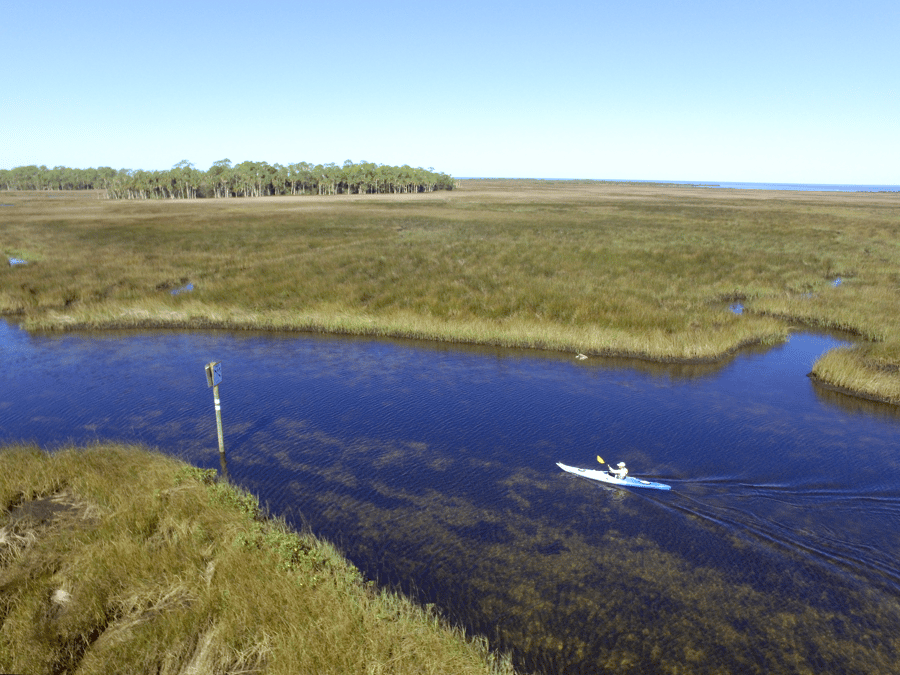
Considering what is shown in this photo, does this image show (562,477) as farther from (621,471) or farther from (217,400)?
(217,400)

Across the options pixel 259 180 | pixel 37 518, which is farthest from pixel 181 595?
pixel 259 180

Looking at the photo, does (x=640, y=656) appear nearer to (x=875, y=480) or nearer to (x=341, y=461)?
(x=341, y=461)

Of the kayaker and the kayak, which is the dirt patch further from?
the kayaker

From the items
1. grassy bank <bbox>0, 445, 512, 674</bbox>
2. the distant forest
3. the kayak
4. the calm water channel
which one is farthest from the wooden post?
the distant forest

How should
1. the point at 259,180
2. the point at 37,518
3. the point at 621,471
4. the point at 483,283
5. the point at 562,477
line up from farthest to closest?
the point at 259,180
the point at 483,283
the point at 562,477
the point at 621,471
the point at 37,518

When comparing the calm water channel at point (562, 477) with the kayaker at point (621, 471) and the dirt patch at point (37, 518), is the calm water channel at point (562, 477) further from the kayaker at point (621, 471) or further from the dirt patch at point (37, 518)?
the dirt patch at point (37, 518)

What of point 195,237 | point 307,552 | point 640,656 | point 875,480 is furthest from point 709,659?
point 195,237

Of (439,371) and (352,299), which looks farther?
(352,299)

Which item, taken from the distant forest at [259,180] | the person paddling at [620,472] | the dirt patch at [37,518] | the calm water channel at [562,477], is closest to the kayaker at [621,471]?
the person paddling at [620,472]
